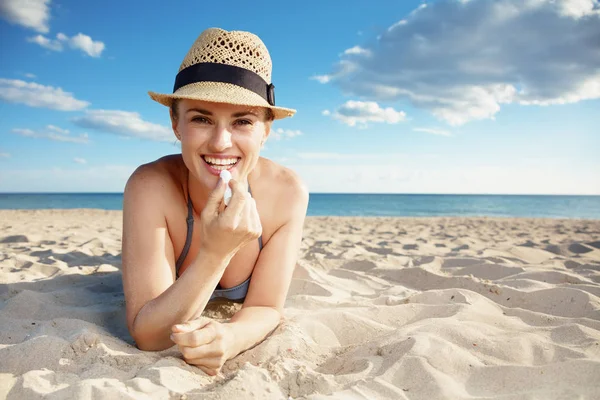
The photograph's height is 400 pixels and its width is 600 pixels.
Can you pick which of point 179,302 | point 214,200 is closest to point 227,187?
point 214,200

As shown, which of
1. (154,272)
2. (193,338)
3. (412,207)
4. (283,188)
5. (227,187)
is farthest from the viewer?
(412,207)

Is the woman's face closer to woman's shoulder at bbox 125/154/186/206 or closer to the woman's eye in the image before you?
the woman's eye

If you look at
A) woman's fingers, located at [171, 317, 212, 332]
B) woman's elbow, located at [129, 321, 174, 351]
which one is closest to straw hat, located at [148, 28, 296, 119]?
woman's fingers, located at [171, 317, 212, 332]

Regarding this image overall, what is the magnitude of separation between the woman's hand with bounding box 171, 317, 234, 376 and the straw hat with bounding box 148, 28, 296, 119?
970mm

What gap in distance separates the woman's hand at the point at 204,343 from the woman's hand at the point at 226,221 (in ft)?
1.03

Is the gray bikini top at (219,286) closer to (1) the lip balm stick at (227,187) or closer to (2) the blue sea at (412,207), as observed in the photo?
(1) the lip balm stick at (227,187)

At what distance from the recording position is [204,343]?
1.71 metres

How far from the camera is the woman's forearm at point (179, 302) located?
5.95 ft

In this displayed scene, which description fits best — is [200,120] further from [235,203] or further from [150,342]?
[150,342]

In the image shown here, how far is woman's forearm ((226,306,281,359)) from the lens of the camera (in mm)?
1883

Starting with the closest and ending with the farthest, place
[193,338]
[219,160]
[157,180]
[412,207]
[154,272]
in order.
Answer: [193,338] < [219,160] < [154,272] < [157,180] < [412,207]

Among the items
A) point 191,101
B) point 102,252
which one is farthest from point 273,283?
point 102,252

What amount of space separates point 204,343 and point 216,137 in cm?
89

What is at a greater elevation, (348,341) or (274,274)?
(274,274)
